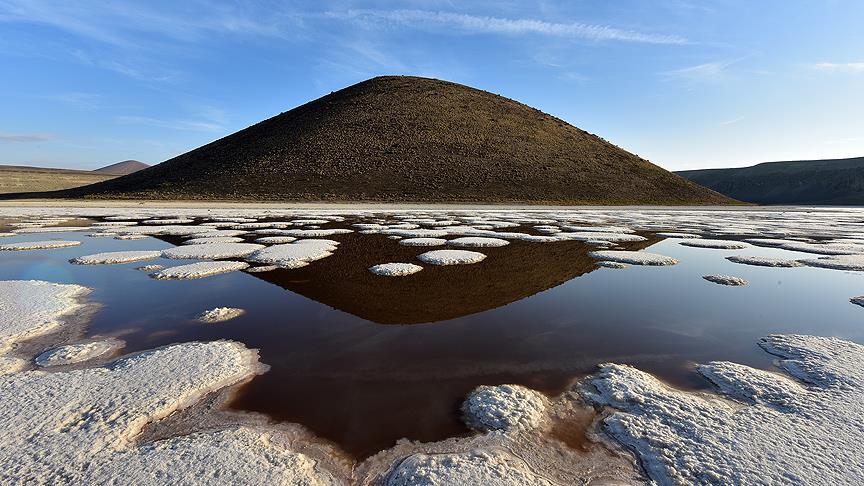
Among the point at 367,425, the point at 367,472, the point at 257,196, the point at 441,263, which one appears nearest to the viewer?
the point at 367,472

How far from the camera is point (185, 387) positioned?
3.74 m

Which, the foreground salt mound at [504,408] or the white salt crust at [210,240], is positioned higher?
the white salt crust at [210,240]

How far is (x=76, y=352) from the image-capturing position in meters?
4.44

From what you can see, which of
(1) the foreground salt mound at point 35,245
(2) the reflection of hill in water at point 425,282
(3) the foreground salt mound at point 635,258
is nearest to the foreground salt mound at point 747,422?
(2) the reflection of hill in water at point 425,282

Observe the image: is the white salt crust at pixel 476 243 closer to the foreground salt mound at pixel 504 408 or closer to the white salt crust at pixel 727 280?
the white salt crust at pixel 727 280

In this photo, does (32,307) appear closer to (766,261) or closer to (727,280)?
(727,280)

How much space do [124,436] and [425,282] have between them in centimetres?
547

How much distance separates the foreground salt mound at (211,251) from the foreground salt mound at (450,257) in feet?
16.0

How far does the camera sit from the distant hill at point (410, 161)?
5378 centimetres

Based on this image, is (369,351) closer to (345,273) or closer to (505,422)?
(505,422)

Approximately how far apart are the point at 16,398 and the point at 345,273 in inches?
222

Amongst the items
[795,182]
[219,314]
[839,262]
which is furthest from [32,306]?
[795,182]

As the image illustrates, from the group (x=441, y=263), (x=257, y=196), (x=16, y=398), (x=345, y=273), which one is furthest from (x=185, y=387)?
(x=257, y=196)

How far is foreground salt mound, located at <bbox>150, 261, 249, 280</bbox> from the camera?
27.2 ft
